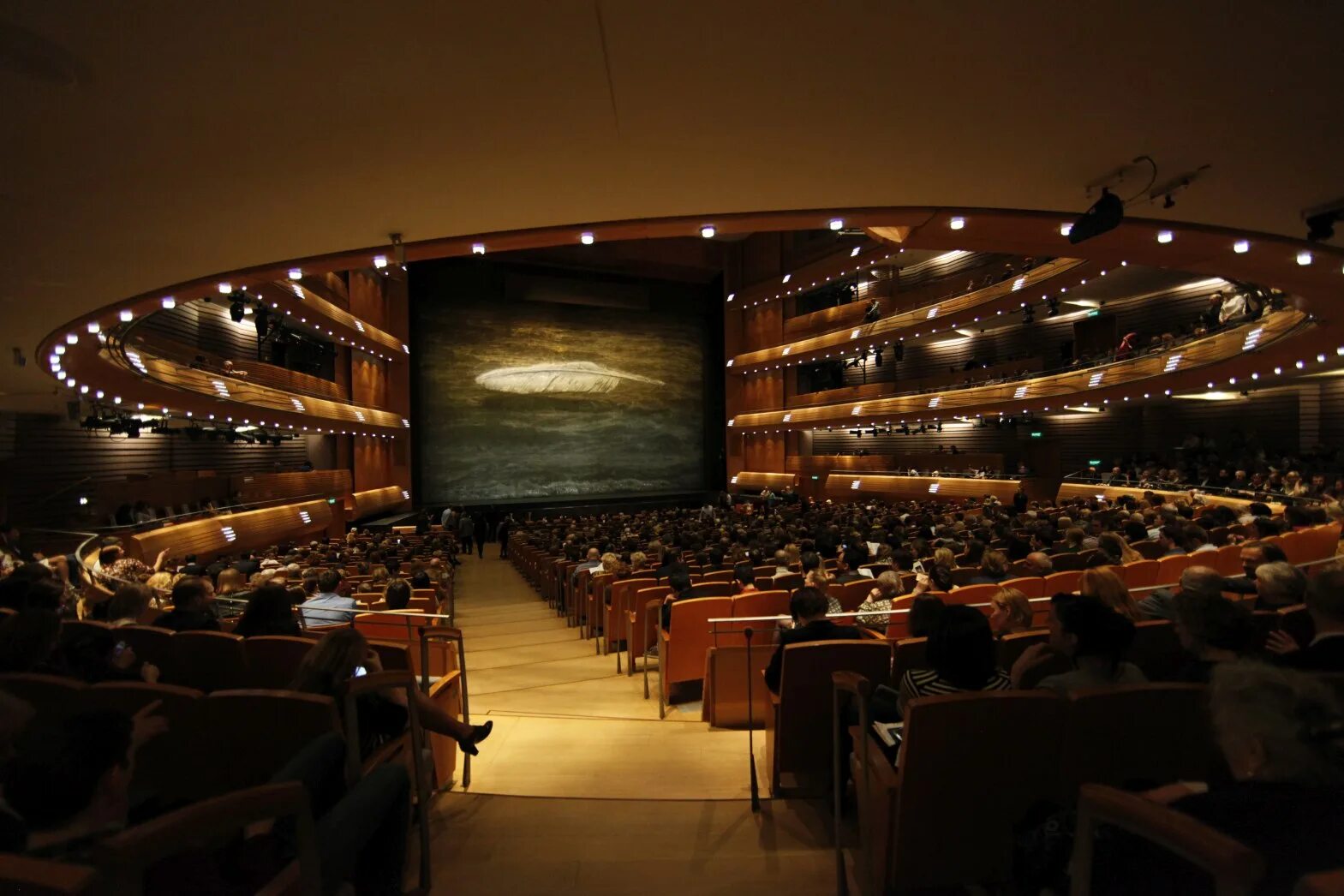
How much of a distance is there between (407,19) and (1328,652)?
452 cm

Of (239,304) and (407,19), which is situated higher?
(239,304)

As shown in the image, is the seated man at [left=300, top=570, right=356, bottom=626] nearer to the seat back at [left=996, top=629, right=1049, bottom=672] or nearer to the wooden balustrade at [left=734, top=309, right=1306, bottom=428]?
the seat back at [left=996, top=629, right=1049, bottom=672]

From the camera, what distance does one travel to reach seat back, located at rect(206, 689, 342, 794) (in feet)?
7.95

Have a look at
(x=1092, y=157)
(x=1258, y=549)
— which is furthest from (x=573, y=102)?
(x=1258, y=549)

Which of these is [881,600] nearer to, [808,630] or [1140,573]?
[808,630]

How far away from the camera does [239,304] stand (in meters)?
11.7

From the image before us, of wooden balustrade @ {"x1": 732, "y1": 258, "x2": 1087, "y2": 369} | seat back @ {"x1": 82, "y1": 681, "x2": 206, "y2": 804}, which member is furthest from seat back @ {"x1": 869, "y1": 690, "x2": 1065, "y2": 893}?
wooden balustrade @ {"x1": 732, "y1": 258, "x2": 1087, "y2": 369}

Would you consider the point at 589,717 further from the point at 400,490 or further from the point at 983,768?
the point at 400,490

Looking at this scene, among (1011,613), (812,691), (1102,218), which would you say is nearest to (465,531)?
(812,691)

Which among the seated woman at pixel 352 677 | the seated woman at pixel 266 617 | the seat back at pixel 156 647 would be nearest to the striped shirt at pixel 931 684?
the seated woman at pixel 352 677

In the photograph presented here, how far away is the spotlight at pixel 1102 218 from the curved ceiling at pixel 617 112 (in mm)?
183

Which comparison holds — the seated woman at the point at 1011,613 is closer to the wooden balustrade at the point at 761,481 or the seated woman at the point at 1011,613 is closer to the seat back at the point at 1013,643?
the seat back at the point at 1013,643

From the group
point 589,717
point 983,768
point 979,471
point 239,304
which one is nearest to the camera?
point 983,768

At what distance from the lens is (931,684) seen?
108 inches
